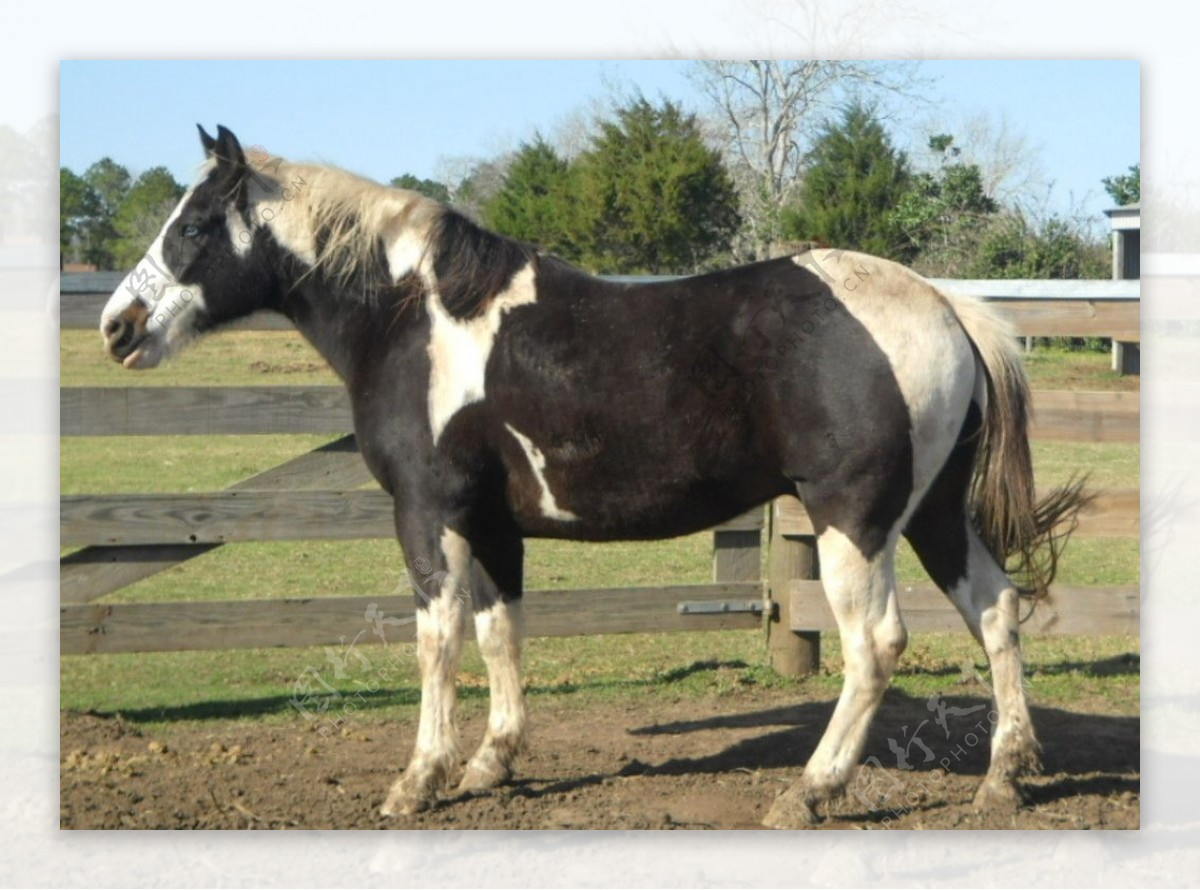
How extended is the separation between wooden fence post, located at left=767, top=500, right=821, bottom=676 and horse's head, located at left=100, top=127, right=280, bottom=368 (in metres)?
2.63

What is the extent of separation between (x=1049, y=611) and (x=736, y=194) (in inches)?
118

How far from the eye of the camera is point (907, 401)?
364cm

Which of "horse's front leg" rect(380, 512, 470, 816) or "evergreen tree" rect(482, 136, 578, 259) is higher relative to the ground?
"evergreen tree" rect(482, 136, 578, 259)

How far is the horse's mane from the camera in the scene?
4.07 meters

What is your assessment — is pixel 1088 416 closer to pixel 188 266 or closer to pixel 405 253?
pixel 405 253

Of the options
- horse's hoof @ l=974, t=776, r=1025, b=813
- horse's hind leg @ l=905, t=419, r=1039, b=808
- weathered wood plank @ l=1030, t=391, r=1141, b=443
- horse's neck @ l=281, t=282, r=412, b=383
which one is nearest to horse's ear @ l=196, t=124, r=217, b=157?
horse's neck @ l=281, t=282, r=412, b=383

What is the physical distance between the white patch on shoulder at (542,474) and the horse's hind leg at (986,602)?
1156mm

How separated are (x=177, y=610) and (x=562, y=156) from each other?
3.64m

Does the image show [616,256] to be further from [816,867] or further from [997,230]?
[816,867]

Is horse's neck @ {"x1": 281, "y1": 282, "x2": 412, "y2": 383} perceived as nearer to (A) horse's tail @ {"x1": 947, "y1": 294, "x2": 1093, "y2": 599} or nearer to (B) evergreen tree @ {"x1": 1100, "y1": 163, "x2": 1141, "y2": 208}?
(A) horse's tail @ {"x1": 947, "y1": 294, "x2": 1093, "y2": 599}

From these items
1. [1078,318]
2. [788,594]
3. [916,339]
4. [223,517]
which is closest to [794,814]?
[916,339]

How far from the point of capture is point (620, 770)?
449 centimetres

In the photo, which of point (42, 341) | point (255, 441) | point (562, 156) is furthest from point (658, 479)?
point (255, 441)

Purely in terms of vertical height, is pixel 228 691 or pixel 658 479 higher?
pixel 658 479
